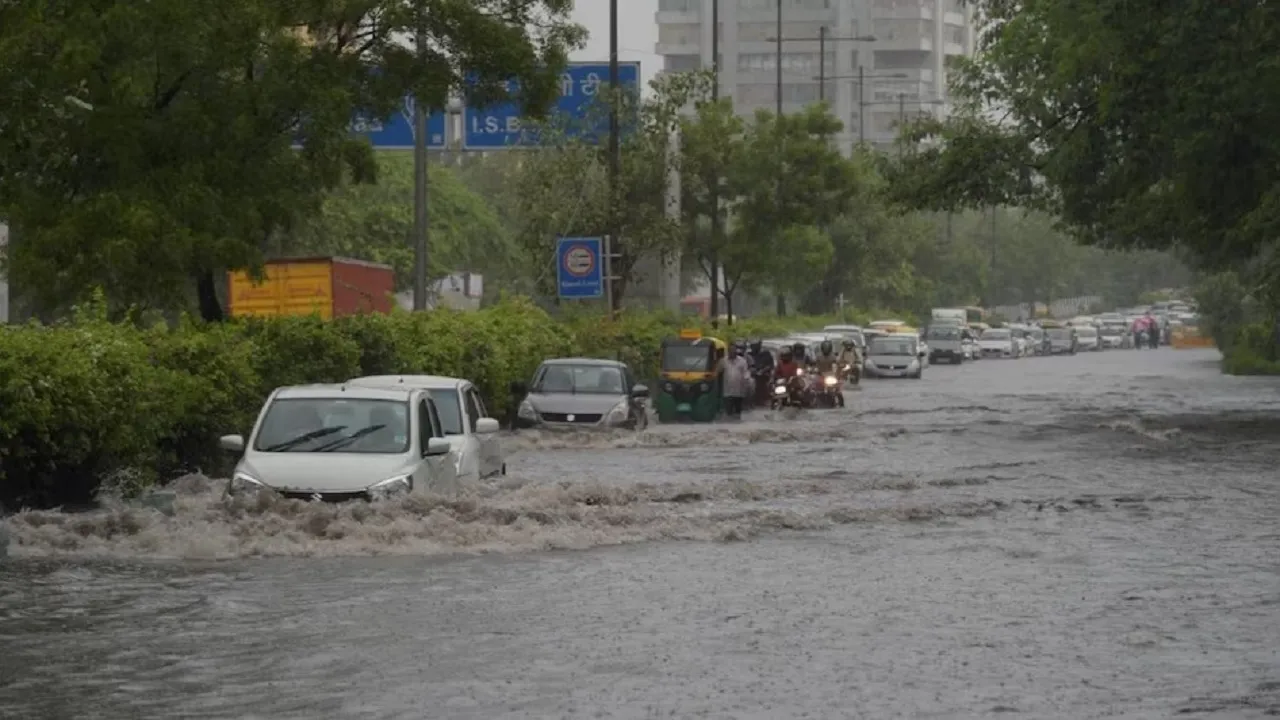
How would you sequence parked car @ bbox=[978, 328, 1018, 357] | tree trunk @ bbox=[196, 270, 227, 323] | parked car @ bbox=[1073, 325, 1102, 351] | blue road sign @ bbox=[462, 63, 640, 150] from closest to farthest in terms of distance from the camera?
1. tree trunk @ bbox=[196, 270, 227, 323]
2. blue road sign @ bbox=[462, 63, 640, 150]
3. parked car @ bbox=[978, 328, 1018, 357]
4. parked car @ bbox=[1073, 325, 1102, 351]

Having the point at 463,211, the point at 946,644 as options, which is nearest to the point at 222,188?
the point at 946,644

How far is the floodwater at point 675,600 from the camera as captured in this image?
1323 centimetres

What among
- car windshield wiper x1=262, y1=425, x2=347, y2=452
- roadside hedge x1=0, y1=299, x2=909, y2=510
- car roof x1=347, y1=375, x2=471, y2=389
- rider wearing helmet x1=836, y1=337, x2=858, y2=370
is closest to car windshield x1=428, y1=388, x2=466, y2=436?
car roof x1=347, y1=375, x2=471, y2=389

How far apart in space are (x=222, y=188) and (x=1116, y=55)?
1682 centimetres

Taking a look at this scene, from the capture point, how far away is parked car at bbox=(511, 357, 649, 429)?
136 feet

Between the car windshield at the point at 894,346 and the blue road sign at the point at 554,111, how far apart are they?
23.0 m

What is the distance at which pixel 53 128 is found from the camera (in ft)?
102

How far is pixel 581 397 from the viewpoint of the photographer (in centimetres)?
4216

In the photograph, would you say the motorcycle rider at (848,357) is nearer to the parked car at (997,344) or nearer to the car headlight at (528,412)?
the car headlight at (528,412)

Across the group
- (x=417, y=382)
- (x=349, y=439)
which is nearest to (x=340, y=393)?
(x=349, y=439)

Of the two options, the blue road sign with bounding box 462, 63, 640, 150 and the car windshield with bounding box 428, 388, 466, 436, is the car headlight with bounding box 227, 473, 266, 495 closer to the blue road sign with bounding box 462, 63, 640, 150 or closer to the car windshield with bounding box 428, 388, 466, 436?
the car windshield with bounding box 428, 388, 466, 436

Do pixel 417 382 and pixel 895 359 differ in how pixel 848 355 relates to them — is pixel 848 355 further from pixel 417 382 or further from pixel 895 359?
pixel 417 382

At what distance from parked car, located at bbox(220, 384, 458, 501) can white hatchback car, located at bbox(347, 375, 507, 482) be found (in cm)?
153

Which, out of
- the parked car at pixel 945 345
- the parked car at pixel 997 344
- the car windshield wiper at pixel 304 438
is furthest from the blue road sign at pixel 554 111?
the parked car at pixel 997 344
